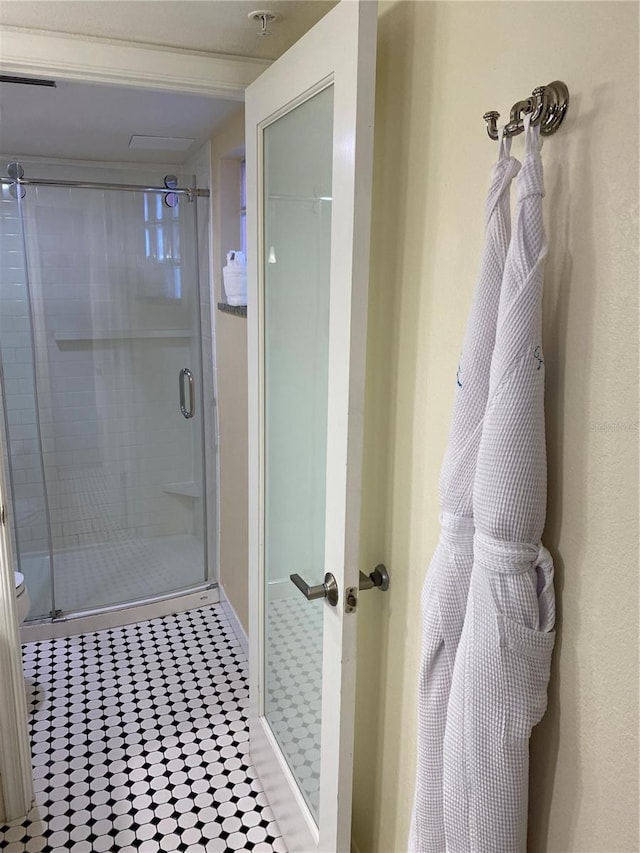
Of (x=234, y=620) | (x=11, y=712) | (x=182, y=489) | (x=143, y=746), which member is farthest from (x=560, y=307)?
(x=182, y=489)

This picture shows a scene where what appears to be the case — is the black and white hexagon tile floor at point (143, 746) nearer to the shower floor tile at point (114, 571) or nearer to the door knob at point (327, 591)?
Answer: the shower floor tile at point (114, 571)

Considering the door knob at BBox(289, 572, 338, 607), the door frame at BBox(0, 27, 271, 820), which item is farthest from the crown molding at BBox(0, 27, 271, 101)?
the door knob at BBox(289, 572, 338, 607)

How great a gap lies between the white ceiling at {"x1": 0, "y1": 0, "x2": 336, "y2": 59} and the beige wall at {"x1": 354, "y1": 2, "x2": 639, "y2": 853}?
0.93ft

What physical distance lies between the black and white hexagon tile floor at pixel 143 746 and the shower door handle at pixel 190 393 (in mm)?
1029

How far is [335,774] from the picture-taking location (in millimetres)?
1410

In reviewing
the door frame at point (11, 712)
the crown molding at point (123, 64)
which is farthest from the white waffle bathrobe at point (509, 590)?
the door frame at point (11, 712)

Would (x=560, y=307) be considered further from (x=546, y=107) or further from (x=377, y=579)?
(x=377, y=579)

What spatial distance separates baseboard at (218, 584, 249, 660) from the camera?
9.11ft

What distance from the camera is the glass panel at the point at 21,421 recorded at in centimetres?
311

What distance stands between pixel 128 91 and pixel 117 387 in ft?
5.24

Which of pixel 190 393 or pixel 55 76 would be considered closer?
pixel 55 76

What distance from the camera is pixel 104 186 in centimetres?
289

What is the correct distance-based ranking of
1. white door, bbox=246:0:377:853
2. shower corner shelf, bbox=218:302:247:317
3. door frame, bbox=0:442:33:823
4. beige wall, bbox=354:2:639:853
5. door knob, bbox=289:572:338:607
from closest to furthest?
1. beige wall, bbox=354:2:639:853
2. white door, bbox=246:0:377:853
3. door knob, bbox=289:572:338:607
4. door frame, bbox=0:442:33:823
5. shower corner shelf, bbox=218:302:247:317

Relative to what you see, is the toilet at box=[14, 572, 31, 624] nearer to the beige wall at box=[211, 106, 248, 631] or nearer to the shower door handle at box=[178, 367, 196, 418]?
the beige wall at box=[211, 106, 248, 631]
